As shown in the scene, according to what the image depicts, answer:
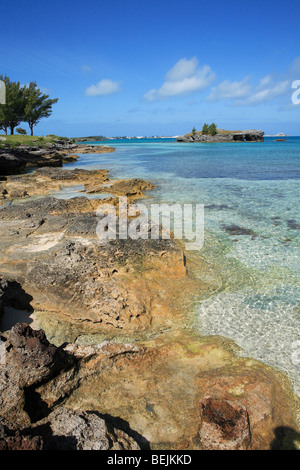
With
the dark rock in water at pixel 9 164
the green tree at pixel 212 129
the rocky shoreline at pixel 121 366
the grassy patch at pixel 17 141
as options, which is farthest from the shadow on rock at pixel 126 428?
the green tree at pixel 212 129

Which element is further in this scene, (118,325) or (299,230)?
(299,230)

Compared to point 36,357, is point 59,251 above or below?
above

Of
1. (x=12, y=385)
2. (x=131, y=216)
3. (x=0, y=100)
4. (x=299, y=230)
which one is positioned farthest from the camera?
(x=0, y=100)

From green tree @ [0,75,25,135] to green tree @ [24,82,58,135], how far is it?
4.36 ft

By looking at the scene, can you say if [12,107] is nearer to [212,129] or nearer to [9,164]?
[9,164]

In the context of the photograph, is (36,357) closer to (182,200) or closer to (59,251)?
(59,251)

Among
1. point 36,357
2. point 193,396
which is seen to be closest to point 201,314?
point 193,396

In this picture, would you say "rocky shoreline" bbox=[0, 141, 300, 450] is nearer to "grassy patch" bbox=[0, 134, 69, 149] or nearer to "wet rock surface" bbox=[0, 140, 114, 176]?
"wet rock surface" bbox=[0, 140, 114, 176]

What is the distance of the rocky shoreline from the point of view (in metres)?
3.34

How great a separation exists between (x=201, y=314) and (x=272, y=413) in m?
2.54

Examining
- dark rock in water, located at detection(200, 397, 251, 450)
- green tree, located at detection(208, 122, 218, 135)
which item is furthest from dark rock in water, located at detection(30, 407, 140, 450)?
green tree, located at detection(208, 122, 218, 135)

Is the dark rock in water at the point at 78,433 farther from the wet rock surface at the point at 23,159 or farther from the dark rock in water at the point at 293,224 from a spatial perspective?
the wet rock surface at the point at 23,159

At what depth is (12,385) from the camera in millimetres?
3664
